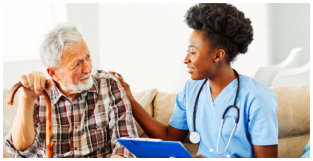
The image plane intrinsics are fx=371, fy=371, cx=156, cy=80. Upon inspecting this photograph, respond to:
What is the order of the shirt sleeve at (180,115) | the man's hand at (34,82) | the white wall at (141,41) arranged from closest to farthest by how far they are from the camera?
the man's hand at (34,82) < the shirt sleeve at (180,115) < the white wall at (141,41)

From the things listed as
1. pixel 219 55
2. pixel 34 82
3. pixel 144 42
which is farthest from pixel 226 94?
pixel 144 42

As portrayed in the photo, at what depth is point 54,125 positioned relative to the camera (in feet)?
4.90

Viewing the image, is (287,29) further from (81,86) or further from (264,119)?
(81,86)

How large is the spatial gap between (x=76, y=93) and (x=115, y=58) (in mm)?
2768

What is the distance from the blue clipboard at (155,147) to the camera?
1.19 m

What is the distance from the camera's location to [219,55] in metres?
1.35

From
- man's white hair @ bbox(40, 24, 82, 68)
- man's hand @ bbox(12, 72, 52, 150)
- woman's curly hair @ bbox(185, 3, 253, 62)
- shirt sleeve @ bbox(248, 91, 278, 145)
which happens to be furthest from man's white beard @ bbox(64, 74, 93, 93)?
shirt sleeve @ bbox(248, 91, 278, 145)

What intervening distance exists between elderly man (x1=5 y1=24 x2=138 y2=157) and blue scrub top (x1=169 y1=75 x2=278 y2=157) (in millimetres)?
278

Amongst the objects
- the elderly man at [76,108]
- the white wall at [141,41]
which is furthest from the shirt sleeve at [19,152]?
the white wall at [141,41]

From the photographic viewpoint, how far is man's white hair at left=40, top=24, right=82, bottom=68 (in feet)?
4.66

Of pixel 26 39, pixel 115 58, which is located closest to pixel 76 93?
pixel 26 39

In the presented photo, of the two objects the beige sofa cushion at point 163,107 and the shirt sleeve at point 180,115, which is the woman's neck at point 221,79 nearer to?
the shirt sleeve at point 180,115

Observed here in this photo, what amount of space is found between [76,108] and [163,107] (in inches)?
17.9

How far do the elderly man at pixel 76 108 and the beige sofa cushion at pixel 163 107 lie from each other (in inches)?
10.5
